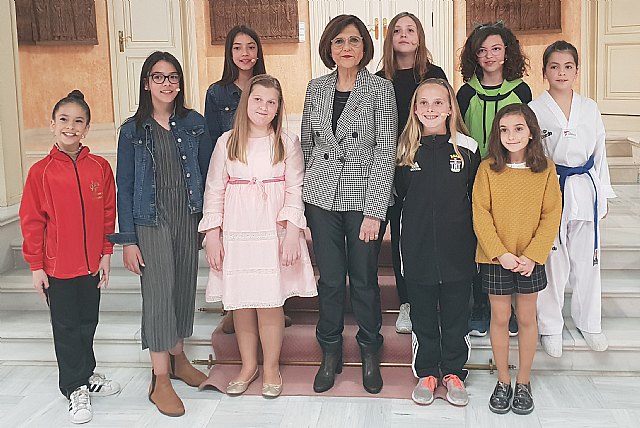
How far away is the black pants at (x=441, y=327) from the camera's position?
3.39 m

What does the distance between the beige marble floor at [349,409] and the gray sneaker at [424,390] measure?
0.10ft

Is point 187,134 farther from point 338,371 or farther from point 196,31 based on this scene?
point 196,31

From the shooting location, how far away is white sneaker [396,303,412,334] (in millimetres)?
3789

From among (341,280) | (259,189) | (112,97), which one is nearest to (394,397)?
(341,280)

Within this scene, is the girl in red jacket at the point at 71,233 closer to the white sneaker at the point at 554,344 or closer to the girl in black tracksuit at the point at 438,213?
the girl in black tracksuit at the point at 438,213

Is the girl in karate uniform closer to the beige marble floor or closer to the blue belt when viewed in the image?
the blue belt

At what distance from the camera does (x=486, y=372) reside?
3.71 metres

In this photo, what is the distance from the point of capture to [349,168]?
3.35 metres

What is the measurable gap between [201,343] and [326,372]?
707mm

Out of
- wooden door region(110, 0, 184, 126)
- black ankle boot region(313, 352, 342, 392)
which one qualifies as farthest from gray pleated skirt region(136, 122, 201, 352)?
wooden door region(110, 0, 184, 126)

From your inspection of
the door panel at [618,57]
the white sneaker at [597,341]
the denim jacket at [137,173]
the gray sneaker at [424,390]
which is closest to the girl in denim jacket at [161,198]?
the denim jacket at [137,173]

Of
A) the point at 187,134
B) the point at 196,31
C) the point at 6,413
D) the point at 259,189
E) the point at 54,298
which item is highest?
the point at 196,31

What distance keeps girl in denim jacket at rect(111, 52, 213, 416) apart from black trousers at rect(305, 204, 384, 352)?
525mm

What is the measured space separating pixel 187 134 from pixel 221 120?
420 millimetres
